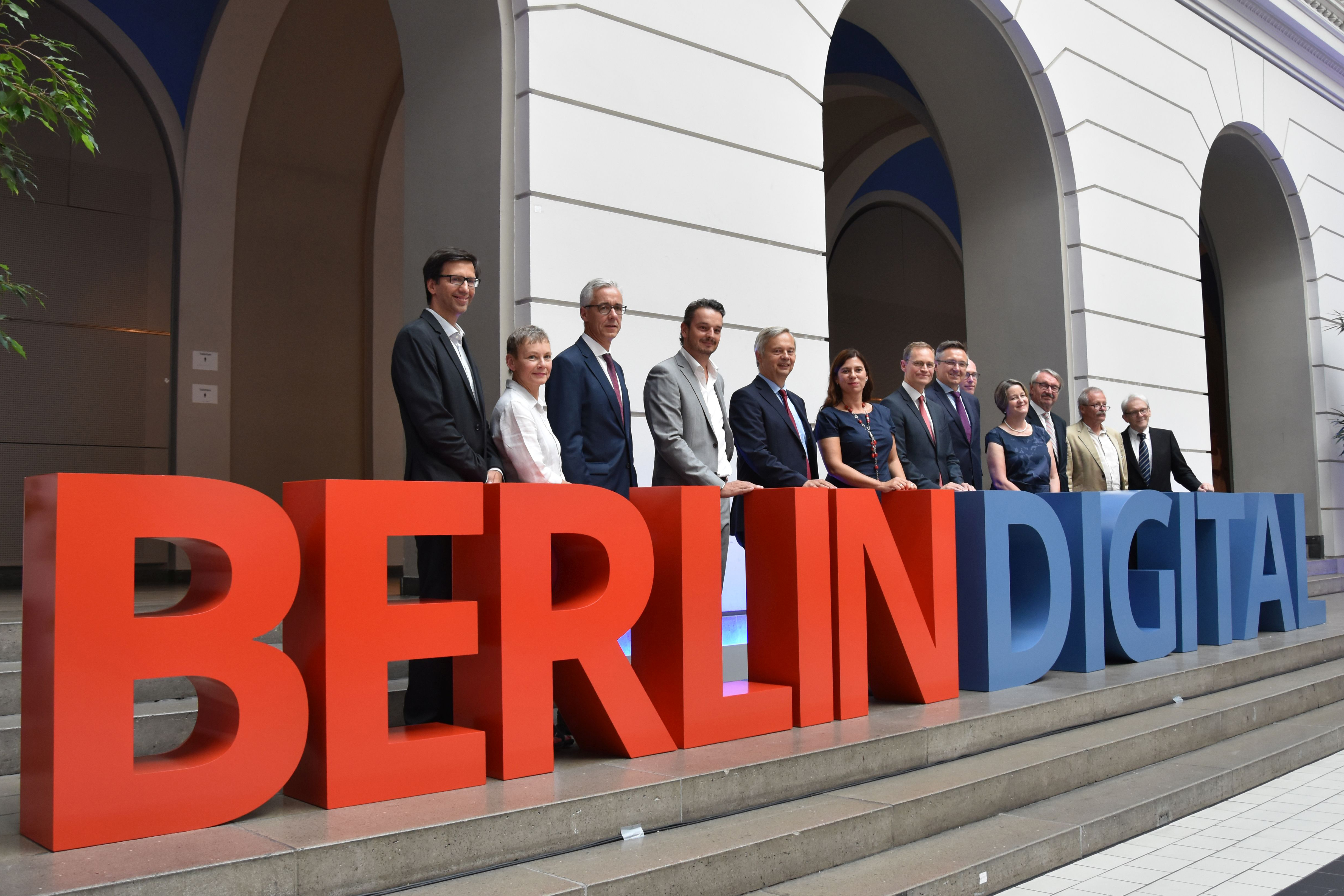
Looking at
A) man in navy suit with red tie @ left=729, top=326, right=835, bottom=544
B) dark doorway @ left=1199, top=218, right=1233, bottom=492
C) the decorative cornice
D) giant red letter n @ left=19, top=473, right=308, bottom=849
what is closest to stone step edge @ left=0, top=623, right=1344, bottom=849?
giant red letter n @ left=19, top=473, right=308, bottom=849

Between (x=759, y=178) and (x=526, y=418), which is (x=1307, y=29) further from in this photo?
(x=526, y=418)

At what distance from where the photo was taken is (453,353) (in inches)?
154

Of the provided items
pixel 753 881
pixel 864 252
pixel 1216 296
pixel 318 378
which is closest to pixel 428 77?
pixel 318 378

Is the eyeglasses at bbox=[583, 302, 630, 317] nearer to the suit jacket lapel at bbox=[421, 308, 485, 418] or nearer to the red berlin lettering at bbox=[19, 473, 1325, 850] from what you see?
the suit jacket lapel at bbox=[421, 308, 485, 418]

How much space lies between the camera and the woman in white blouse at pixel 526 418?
398 cm

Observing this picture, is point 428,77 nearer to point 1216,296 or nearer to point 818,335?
point 818,335

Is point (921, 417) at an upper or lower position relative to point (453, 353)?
lower

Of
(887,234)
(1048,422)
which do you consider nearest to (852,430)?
(1048,422)

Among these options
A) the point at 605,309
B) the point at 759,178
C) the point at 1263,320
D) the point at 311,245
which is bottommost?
the point at 605,309

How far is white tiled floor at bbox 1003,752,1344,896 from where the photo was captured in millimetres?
3592

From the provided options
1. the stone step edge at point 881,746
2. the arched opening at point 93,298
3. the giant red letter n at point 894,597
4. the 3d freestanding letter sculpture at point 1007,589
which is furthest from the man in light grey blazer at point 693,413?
the arched opening at point 93,298

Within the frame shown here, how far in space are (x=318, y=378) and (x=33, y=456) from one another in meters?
2.31

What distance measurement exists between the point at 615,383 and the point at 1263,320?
462 inches

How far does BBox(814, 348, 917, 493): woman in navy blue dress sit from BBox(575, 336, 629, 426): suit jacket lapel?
52.1 inches
